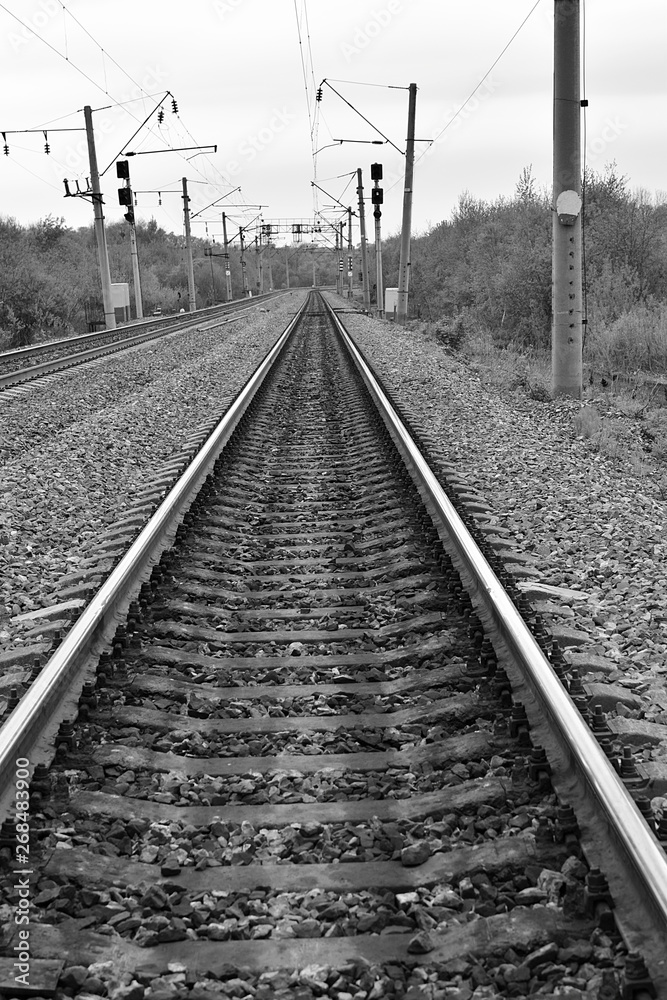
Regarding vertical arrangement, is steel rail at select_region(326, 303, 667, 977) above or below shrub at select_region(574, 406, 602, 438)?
below

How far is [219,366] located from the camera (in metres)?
17.5

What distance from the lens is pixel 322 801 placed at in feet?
9.81

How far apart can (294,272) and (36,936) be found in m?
186

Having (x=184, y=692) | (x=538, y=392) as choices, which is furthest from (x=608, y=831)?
(x=538, y=392)

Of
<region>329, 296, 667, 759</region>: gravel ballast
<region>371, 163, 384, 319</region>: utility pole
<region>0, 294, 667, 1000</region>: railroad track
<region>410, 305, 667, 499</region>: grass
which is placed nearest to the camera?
<region>0, 294, 667, 1000</region>: railroad track

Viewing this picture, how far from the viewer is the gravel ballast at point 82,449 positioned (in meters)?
5.68

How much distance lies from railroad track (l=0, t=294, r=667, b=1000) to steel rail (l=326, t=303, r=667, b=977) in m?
0.01

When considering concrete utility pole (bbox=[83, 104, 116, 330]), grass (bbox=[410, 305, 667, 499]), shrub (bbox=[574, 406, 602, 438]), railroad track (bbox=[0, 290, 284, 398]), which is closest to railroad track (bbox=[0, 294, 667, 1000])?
grass (bbox=[410, 305, 667, 499])

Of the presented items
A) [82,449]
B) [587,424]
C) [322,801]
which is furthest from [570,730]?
[587,424]

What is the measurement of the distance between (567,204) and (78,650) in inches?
382

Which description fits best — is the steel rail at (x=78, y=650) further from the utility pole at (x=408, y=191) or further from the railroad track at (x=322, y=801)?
the utility pole at (x=408, y=191)

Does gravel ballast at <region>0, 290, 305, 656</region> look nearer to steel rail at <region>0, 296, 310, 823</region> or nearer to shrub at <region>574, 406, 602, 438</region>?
steel rail at <region>0, 296, 310, 823</region>

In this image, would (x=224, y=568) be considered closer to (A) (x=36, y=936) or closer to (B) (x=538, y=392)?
(A) (x=36, y=936)

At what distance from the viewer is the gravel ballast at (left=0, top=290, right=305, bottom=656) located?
223 inches
